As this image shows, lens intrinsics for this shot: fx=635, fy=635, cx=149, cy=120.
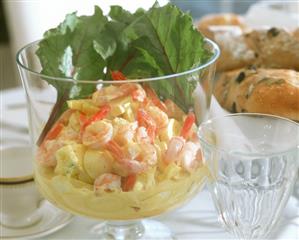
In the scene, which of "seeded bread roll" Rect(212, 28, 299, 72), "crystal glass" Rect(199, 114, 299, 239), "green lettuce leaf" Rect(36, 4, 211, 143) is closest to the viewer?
"crystal glass" Rect(199, 114, 299, 239)

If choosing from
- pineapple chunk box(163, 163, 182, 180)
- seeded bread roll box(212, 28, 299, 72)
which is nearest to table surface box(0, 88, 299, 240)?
pineapple chunk box(163, 163, 182, 180)

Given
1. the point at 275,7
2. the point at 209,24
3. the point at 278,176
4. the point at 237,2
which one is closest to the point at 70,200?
the point at 278,176

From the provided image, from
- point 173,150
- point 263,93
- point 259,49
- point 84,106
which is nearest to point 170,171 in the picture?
point 173,150

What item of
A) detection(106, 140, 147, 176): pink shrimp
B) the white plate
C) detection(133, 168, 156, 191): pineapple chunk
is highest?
detection(106, 140, 147, 176): pink shrimp

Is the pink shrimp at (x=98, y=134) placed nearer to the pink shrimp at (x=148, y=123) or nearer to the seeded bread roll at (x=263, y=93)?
the pink shrimp at (x=148, y=123)

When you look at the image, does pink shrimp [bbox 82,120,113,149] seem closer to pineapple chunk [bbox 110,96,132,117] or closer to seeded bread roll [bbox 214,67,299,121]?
pineapple chunk [bbox 110,96,132,117]

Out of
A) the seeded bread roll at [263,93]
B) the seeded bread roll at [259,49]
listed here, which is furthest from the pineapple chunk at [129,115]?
the seeded bread roll at [259,49]

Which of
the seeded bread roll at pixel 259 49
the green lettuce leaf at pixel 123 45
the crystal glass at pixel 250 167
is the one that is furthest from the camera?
the seeded bread roll at pixel 259 49
